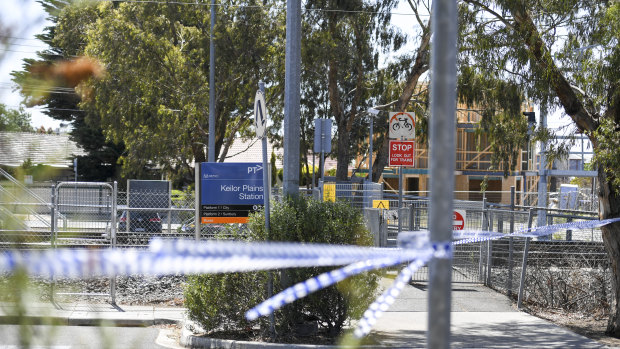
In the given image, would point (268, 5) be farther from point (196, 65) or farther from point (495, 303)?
point (495, 303)

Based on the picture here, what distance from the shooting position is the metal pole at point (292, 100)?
10.3 meters

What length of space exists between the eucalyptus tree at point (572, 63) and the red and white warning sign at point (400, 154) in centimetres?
512

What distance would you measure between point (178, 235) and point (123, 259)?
13328 mm

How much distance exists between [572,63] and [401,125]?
6805 mm

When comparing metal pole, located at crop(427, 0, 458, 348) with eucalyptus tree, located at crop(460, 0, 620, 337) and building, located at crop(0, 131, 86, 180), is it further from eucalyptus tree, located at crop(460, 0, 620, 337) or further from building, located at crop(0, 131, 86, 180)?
eucalyptus tree, located at crop(460, 0, 620, 337)

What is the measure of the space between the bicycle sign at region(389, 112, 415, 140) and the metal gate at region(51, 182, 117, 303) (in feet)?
24.2

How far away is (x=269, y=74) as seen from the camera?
27.3 metres

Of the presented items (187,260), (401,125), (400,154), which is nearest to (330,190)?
(400,154)

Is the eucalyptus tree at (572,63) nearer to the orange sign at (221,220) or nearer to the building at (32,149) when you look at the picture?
the orange sign at (221,220)

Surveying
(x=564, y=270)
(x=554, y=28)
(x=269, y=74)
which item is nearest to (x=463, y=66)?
(x=554, y=28)

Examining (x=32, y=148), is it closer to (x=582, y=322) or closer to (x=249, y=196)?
(x=249, y=196)

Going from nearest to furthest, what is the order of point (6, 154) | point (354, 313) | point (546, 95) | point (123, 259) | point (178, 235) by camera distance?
point (123, 259) < point (6, 154) < point (354, 313) < point (546, 95) < point (178, 235)

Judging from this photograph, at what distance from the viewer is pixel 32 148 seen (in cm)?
202

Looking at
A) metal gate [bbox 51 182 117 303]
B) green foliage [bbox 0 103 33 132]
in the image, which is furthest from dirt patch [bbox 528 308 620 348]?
green foliage [bbox 0 103 33 132]
